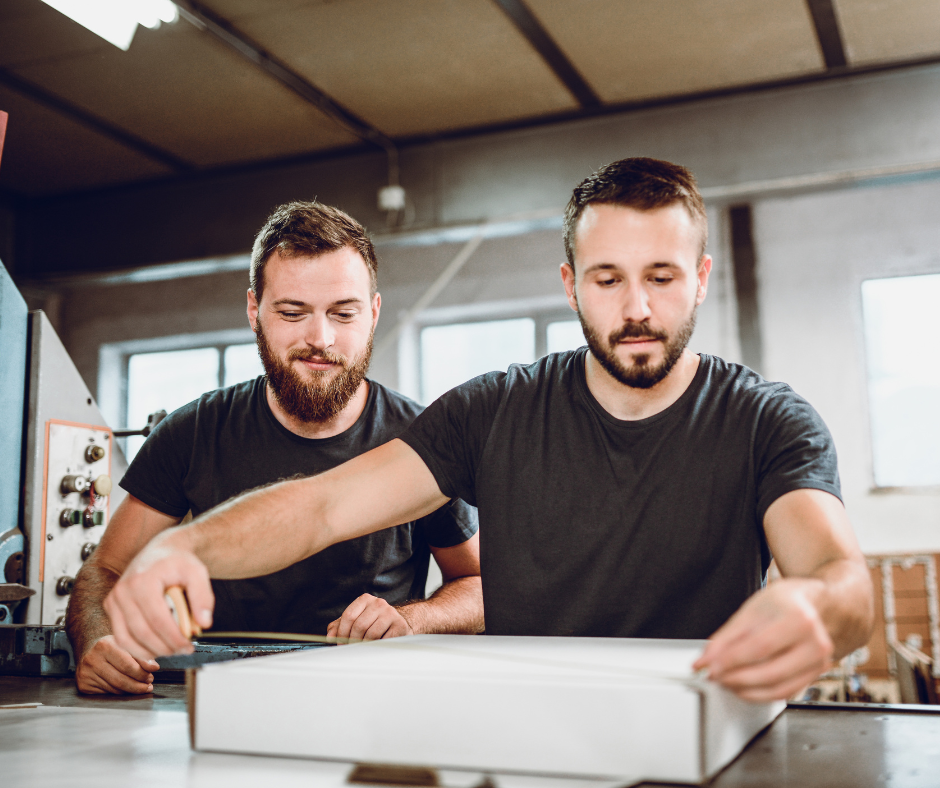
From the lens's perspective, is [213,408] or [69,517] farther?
[69,517]

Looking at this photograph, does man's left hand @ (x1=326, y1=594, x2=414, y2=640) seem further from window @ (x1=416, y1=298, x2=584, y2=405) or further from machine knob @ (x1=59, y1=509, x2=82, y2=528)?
window @ (x1=416, y1=298, x2=584, y2=405)

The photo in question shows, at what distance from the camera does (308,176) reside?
4828mm

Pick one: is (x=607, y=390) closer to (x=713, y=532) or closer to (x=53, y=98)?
(x=713, y=532)

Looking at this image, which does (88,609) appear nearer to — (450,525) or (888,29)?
(450,525)

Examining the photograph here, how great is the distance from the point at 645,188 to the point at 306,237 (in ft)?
2.18

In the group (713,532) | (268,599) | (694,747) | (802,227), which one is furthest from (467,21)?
(694,747)

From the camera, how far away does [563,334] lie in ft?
16.9

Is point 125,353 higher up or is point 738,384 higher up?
point 125,353

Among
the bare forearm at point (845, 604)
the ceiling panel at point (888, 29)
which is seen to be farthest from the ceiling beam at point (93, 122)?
the bare forearm at point (845, 604)

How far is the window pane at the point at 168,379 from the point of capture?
18.8ft

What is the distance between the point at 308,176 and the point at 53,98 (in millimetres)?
1304

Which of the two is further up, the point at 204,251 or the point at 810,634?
the point at 204,251

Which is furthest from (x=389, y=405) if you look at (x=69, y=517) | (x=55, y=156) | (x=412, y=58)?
(x=55, y=156)

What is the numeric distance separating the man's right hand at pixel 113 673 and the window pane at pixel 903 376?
4.12m
